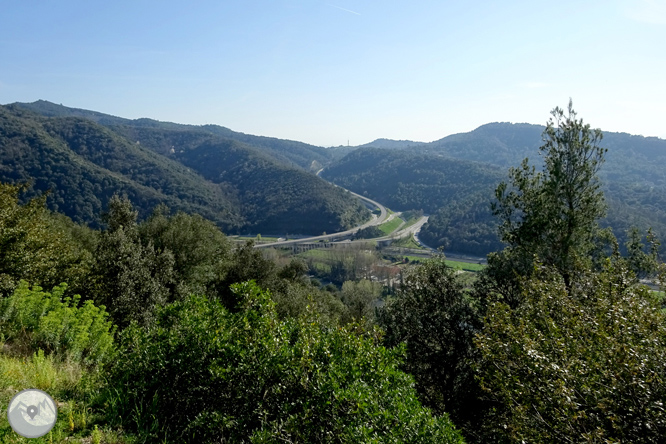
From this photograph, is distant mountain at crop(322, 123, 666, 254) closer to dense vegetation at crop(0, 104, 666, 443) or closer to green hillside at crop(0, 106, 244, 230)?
dense vegetation at crop(0, 104, 666, 443)

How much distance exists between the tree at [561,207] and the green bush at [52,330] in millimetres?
12543

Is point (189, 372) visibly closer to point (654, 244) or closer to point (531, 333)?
point (531, 333)

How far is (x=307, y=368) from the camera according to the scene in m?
4.96

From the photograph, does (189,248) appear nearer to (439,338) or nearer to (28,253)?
(28,253)

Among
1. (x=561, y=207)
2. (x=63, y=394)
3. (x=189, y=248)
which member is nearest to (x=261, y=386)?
→ (x=63, y=394)

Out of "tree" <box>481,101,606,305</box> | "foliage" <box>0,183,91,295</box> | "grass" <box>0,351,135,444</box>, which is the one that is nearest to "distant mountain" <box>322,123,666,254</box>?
"tree" <box>481,101,606,305</box>

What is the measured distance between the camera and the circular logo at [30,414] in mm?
3102

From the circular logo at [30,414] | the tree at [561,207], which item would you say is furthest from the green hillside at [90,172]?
the circular logo at [30,414]

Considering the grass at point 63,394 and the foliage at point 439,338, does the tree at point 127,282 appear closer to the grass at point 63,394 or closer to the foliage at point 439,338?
the grass at point 63,394

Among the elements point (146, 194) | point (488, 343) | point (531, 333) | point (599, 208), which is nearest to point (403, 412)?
point (488, 343)

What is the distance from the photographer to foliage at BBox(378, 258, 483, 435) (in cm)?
1305

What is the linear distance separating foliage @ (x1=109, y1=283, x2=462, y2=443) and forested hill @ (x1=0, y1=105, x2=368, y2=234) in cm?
8073

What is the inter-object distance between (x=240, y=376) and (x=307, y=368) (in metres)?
0.88

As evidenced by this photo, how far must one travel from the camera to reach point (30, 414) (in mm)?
3197
